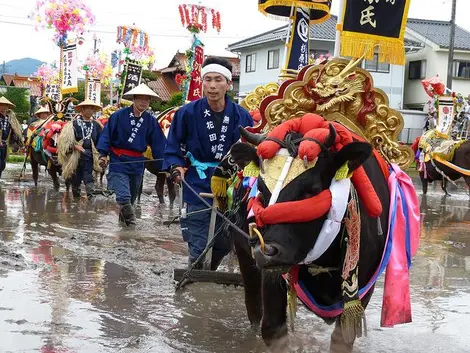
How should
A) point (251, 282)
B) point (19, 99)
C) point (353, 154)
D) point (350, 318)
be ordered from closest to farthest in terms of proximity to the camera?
point (353, 154) → point (350, 318) → point (251, 282) → point (19, 99)

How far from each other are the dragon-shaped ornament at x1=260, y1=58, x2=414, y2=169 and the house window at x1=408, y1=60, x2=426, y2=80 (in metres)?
34.3

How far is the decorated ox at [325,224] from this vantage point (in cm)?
332

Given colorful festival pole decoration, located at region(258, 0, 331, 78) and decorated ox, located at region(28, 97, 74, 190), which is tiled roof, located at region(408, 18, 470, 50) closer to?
decorated ox, located at region(28, 97, 74, 190)

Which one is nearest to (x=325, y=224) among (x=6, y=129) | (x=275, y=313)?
(x=275, y=313)

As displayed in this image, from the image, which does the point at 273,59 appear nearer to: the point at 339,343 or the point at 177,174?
the point at 177,174

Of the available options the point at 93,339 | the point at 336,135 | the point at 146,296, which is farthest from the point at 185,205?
the point at 336,135

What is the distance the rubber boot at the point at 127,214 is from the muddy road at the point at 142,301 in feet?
0.61

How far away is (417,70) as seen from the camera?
38.0 metres

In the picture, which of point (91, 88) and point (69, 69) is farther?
Result: point (91, 88)

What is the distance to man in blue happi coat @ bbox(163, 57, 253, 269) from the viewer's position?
5.49 metres

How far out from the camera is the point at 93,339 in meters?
4.59

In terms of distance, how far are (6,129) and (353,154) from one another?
43.1 ft

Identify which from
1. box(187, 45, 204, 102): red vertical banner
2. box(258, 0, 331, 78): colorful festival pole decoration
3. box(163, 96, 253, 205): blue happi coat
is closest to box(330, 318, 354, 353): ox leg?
box(163, 96, 253, 205): blue happi coat

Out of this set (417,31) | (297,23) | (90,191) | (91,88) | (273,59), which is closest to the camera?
(297,23)
